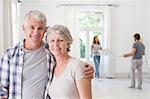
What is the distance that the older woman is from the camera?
1.52 metres

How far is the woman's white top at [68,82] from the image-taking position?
1.53m

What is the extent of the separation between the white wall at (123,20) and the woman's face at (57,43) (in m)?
8.87

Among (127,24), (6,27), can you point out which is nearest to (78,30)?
(127,24)

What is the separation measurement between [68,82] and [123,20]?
916 centimetres

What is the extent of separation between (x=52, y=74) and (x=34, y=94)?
0.66ft

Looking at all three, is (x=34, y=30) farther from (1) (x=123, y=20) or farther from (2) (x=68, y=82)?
(1) (x=123, y=20)

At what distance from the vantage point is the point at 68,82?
154 cm

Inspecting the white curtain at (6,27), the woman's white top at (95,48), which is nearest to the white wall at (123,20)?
the woman's white top at (95,48)

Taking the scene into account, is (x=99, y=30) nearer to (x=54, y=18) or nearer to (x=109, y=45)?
(x=109, y=45)

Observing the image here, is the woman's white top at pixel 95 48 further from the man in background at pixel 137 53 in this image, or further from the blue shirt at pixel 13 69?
the blue shirt at pixel 13 69

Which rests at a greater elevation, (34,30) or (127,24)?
(127,24)

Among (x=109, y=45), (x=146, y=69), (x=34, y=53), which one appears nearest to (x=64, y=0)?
(x=109, y=45)

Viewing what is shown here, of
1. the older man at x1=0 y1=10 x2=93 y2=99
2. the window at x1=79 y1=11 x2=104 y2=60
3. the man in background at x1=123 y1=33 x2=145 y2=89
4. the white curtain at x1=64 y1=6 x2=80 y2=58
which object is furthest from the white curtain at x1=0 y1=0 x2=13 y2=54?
the window at x1=79 y1=11 x2=104 y2=60

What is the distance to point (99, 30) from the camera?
10438 mm
